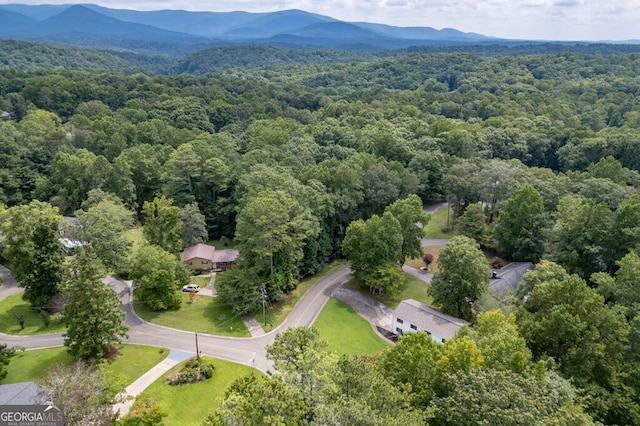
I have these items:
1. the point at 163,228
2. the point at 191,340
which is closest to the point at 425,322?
the point at 191,340

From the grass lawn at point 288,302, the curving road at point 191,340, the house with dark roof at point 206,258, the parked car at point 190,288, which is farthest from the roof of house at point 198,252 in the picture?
the grass lawn at point 288,302

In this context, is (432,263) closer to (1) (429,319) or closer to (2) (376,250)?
(2) (376,250)

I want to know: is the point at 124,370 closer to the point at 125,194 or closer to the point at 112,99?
the point at 125,194

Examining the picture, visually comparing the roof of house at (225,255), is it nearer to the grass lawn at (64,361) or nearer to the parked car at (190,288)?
the parked car at (190,288)

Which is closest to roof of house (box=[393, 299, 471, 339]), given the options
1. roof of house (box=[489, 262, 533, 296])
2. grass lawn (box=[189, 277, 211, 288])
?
roof of house (box=[489, 262, 533, 296])

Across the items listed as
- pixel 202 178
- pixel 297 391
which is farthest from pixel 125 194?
pixel 297 391

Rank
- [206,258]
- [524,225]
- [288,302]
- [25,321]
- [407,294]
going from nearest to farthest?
[25,321], [288,302], [407,294], [206,258], [524,225]
